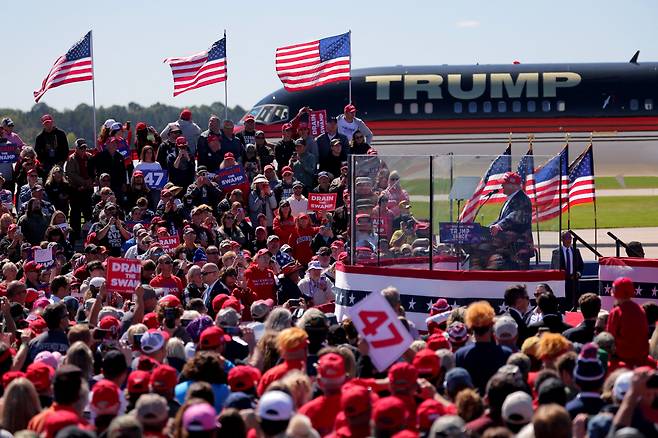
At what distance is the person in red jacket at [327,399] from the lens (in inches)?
317

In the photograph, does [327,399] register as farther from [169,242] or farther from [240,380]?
[169,242]

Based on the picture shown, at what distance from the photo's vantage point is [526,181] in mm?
14531

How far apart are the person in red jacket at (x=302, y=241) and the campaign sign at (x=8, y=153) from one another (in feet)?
21.8

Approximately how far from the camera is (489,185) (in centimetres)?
1450

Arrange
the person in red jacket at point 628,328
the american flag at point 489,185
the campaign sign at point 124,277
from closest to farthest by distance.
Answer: the person in red jacket at point 628,328 → the campaign sign at point 124,277 → the american flag at point 489,185

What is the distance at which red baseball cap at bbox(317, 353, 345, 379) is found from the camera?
8164mm

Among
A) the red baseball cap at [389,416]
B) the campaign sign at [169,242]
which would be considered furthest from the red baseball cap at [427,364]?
the campaign sign at [169,242]

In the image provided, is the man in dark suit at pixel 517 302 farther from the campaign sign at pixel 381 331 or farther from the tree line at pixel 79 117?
the tree line at pixel 79 117

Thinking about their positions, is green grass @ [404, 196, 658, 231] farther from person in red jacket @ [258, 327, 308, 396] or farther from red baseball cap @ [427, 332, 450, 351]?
person in red jacket @ [258, 327, 308, 396]

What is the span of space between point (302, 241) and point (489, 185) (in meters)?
5.17

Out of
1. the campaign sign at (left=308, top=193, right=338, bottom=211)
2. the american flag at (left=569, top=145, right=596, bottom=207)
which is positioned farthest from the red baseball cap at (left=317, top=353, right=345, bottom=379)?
the american flag at (left=569, top=145, right=596, bottom=207)

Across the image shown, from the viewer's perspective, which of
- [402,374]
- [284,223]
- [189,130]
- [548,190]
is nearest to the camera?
[402,374]

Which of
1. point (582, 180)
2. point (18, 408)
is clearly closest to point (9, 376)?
point (18, 408)

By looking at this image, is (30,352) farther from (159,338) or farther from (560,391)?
(560,391)
